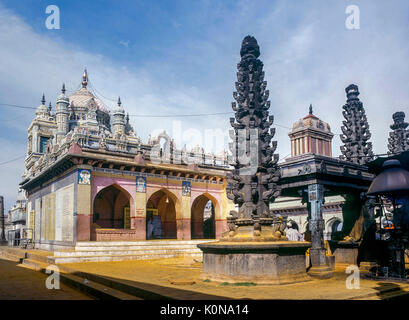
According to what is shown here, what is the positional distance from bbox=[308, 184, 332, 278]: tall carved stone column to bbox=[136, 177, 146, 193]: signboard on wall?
47.3 ft

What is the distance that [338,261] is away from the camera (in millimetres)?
13883

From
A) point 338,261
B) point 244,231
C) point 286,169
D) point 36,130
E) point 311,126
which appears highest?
point 36,130

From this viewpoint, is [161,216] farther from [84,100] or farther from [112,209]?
[84,100]

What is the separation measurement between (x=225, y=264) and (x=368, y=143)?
10.0 metres

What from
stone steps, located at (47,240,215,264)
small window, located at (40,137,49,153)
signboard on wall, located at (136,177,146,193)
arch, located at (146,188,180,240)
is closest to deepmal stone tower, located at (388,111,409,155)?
stone steps, located at (47,240,215,264)

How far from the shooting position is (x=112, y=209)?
96.0ft

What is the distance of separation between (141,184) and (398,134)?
49.9 feet

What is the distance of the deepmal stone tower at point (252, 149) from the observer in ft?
34.2

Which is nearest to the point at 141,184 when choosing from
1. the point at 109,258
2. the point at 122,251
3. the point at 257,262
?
the point at 122,251

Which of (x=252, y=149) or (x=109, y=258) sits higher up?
(x=252, y=149)

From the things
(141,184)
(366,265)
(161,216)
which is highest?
(141,184)

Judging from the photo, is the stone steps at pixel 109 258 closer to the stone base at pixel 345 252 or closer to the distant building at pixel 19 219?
the stone base at pixel 345 252

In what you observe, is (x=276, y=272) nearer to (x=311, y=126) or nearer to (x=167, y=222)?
(x=311, y=126)
